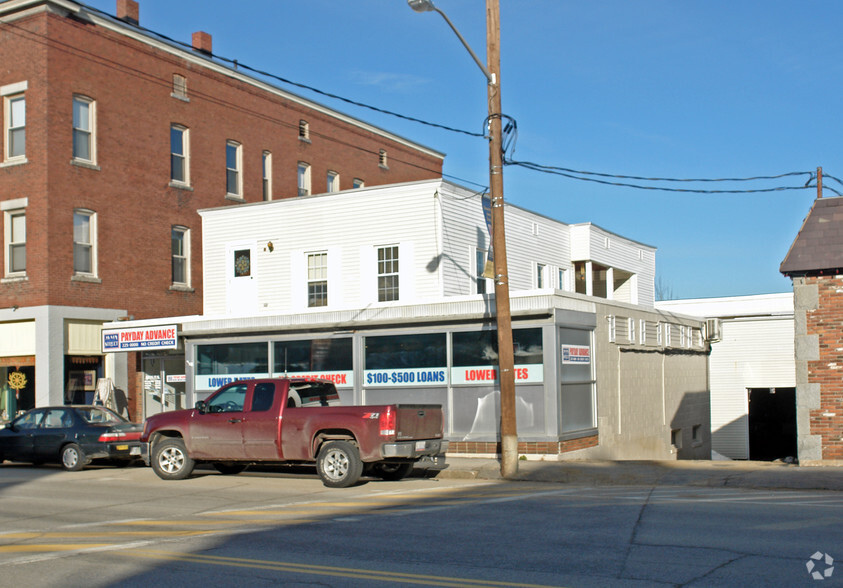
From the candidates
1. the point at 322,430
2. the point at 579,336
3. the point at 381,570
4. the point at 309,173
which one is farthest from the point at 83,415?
the point at 309,173

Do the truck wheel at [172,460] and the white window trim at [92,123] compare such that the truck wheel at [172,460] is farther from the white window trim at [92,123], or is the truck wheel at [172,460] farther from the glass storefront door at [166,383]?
the white window trim at [92,123]

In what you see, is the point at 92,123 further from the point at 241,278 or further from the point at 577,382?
the point at 577,382

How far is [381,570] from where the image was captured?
27.3 ft

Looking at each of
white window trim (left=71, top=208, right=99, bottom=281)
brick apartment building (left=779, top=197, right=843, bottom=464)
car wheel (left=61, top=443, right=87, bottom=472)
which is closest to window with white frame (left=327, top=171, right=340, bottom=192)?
white window trim (left=71, top=208, right=99, bottom=281)

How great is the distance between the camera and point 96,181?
28422 millimetres

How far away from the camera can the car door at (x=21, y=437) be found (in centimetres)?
2025

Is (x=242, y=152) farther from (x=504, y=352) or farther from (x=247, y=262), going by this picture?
(x=504, y=352)

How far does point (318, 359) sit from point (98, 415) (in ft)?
17.1

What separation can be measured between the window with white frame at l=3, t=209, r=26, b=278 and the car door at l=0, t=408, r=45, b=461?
7.95 meters

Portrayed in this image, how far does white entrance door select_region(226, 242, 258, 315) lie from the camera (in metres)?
27.2

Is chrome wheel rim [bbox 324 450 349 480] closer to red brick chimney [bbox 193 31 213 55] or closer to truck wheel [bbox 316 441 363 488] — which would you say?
truck wheel [bbox 316 441 363 488]

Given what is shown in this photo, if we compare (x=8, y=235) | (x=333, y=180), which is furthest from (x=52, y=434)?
(x=333, y=180)

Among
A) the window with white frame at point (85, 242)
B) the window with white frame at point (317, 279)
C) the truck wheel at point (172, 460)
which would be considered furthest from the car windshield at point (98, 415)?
the window with white frame at point (85, 242)

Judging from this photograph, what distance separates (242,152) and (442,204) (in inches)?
518
